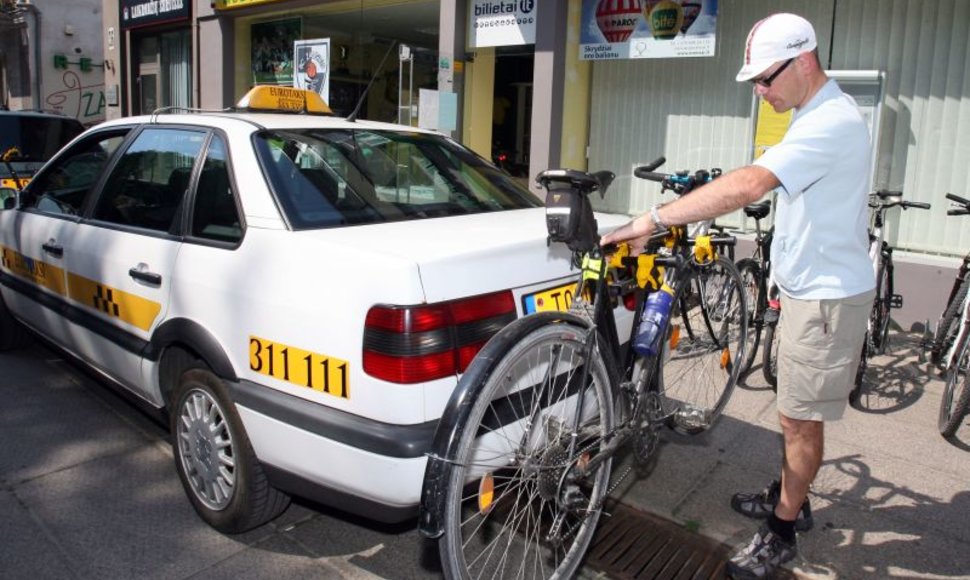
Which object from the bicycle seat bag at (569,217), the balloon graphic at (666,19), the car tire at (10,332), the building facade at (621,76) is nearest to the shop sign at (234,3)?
the building facade at (621,76)

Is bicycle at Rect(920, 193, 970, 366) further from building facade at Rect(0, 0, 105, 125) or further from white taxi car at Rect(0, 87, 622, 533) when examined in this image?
building facade at Rect(0, 0, 105, 125)

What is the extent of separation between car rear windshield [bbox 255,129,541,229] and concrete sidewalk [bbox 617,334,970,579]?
1.54 m

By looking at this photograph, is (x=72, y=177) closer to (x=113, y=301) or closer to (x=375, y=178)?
Result: (x=113, y=301)

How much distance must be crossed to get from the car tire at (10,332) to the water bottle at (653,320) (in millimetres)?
4157

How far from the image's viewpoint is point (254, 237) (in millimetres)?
2762

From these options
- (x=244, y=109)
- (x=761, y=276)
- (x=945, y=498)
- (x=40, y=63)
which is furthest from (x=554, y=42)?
(x=40, y=63)

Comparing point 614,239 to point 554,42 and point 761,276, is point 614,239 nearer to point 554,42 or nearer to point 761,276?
point 761,276

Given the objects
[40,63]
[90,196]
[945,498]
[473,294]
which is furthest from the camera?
[40,63]

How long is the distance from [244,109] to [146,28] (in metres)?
12.2

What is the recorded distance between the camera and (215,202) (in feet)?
10.1

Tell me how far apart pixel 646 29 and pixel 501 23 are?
1707mm

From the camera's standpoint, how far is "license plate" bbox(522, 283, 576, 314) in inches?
105

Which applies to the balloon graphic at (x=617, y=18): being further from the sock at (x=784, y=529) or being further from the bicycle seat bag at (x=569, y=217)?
the sock at (x=784, y=529)

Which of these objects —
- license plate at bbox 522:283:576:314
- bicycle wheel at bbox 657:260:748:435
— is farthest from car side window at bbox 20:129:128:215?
bicycle wheel at bbox 657:260:748:435
